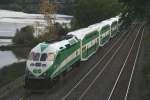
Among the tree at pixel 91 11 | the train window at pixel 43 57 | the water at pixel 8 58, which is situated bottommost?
the water at pixel 8 58

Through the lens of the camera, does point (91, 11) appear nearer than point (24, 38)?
Yes

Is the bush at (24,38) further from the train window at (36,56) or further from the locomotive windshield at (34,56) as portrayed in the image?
the train window at (36,56)

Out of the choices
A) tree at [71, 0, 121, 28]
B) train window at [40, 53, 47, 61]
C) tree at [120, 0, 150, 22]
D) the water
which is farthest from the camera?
tree at [71, 0, 121, 28]

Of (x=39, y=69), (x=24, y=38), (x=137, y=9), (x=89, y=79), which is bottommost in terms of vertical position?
(x=24, y=38)

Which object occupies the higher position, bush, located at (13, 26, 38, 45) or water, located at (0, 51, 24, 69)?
bush, located at (13, 26, 38, 45)

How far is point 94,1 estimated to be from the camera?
10312 cm

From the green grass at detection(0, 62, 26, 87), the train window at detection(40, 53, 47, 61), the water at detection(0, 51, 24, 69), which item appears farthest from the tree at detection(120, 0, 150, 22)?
the water at detection(0, 51, 24, 69)

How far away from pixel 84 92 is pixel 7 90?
20.2ft

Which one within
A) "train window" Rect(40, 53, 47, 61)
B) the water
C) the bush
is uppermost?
"train window" Rect(40, 53, 47, 61)

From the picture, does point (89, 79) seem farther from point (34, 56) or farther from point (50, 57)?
point (34, 56)

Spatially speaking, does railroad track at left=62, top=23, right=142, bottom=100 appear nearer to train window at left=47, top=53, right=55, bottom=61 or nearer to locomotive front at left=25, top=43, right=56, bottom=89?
Result: locomotive front at left=25, top=43, right=56, bottom=89

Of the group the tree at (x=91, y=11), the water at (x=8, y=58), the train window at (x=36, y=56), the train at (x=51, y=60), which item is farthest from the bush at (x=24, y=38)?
the train window at (x=36, y=56)

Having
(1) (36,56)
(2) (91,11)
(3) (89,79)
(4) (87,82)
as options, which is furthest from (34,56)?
(2) (91,11)

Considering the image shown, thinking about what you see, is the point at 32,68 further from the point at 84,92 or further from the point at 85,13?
the point at 85,13
